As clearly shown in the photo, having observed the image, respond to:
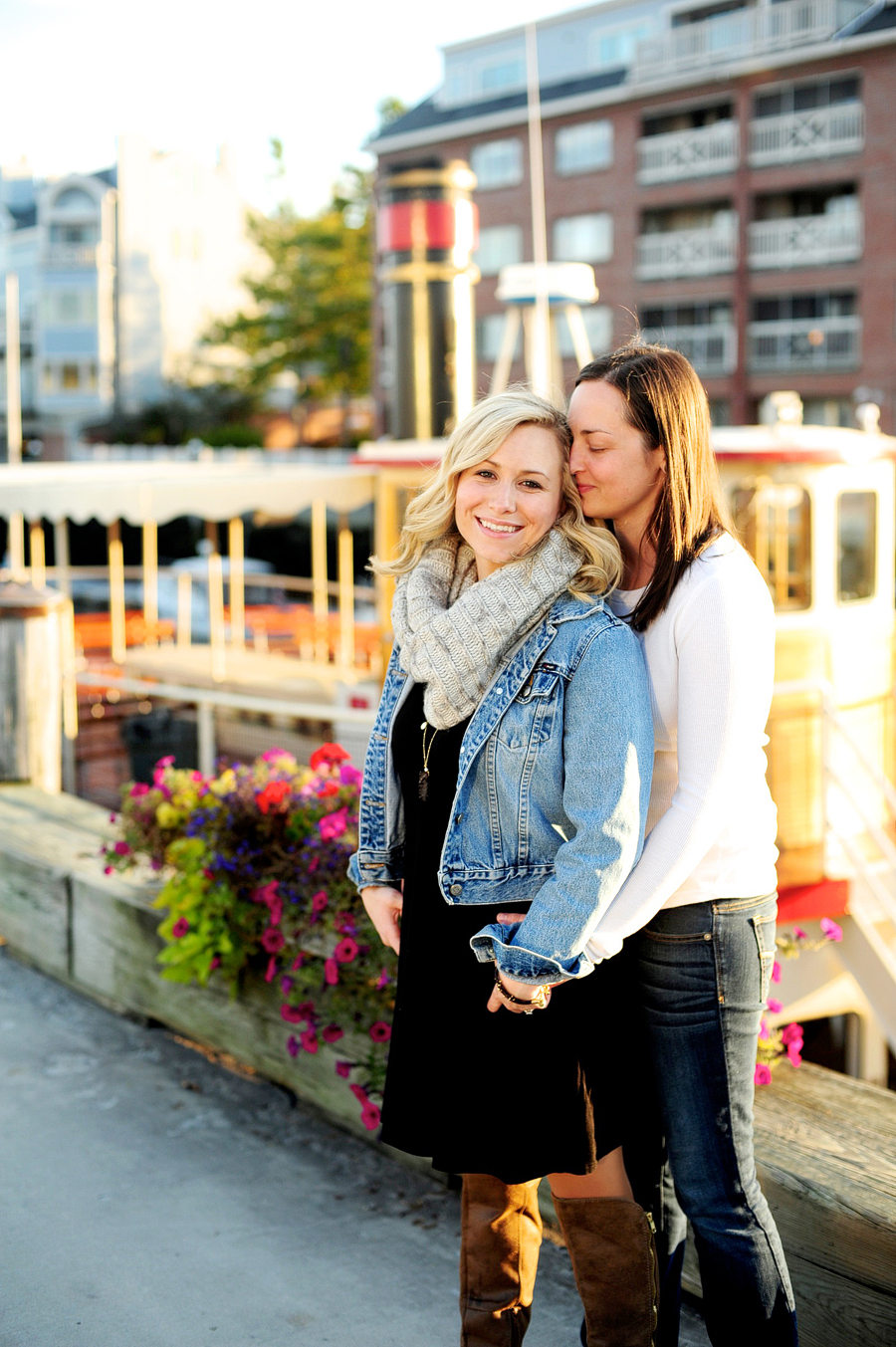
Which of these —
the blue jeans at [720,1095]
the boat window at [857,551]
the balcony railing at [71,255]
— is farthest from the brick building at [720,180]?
the blue jeans at [720,1095]

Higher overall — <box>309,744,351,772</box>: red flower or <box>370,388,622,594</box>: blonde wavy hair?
<box>370,388,622,594</box>: blonde wavy hair

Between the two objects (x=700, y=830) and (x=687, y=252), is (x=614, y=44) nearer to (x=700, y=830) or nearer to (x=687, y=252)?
(x=687, y=252)

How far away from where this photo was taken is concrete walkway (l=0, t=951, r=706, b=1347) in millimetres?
2725

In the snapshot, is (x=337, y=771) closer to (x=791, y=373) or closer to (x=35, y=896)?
(x=35, y=896)

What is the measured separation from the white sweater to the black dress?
0.65ft

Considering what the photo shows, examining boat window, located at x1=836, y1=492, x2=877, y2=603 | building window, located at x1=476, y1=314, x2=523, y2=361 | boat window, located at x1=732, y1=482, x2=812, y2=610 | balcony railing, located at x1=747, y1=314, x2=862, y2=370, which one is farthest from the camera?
building window, located at x1=476, y1=314, x2=523, y2=361

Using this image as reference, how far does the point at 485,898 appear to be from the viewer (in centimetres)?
222

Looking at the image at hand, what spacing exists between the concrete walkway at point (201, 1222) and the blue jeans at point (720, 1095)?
639 millimetres

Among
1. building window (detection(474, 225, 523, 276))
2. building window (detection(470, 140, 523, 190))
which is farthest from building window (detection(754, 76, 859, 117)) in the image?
building window (detection(474, 225, 523, 276))

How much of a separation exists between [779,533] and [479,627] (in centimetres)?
581

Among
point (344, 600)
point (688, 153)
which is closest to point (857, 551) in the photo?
point (344, 600)

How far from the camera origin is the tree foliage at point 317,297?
1703 inches

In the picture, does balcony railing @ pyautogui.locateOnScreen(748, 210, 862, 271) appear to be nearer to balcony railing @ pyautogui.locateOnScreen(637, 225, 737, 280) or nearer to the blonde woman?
balcony railing @ pyautogui.locateOnScreen(637, 225, 737, 280)

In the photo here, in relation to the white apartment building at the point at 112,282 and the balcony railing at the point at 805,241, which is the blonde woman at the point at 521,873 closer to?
the balcony railing at the point at 805,241
